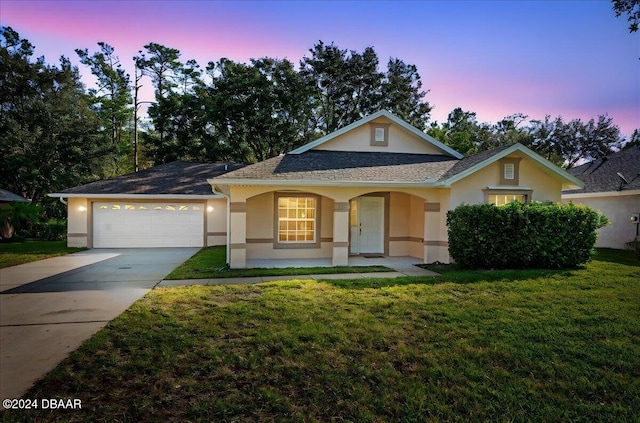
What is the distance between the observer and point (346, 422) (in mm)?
2988

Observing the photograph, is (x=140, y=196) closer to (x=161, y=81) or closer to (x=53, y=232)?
(x=53, y=232)

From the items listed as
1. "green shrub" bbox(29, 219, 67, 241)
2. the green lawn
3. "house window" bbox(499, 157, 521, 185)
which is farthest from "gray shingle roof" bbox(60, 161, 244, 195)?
"house window" bbox(499, 157, 521, 185)

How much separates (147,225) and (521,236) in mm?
15452

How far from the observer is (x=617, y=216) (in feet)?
51.6

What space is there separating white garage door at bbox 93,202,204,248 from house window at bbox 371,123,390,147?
8.81m

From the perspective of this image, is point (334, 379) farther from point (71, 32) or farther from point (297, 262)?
point (71, 32)

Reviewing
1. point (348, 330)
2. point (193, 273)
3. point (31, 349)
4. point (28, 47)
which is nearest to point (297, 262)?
point (193, 273)

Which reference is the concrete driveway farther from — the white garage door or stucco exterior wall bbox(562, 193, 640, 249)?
stucco exterior wall bbox(562, 193, 640, 249)

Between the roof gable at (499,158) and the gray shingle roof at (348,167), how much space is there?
2.50ft

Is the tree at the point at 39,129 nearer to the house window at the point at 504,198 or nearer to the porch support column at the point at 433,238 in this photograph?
the porch support column at the point at 433,238

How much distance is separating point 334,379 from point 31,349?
4.05m

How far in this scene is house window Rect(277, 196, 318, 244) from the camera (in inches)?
495

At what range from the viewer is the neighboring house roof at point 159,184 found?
15578 millimetres

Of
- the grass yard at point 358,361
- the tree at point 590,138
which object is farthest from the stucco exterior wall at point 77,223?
the tree at point 590,138
